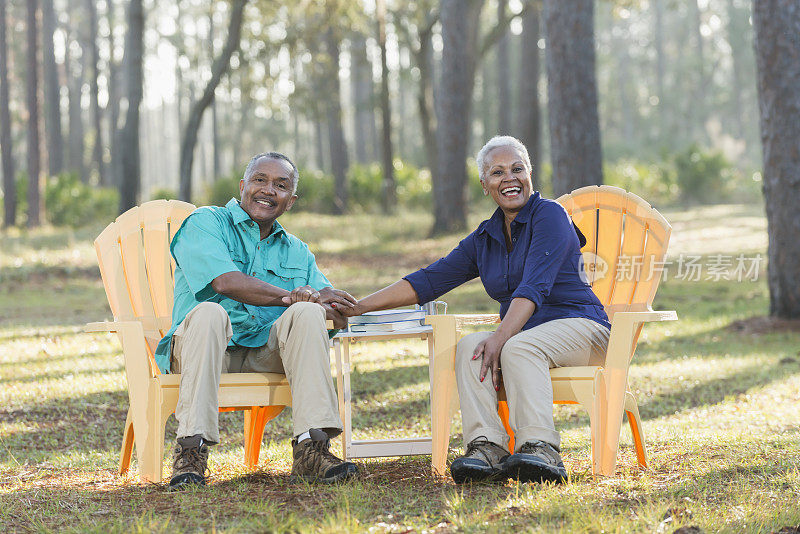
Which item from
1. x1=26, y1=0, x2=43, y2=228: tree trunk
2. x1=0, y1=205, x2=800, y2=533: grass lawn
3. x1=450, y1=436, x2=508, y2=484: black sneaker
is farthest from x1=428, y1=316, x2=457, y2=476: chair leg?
x1=26, y1=0, x2=43, y2=228: tree trunk

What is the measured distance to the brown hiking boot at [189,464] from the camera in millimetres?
3533

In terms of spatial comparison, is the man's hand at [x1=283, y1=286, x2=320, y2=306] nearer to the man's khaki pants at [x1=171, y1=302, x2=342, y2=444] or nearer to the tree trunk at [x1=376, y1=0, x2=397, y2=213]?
the man's khaki pants at [x1=171, y1=302, x2=342, y2=444]

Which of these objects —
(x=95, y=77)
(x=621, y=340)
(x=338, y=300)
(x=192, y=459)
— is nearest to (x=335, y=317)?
(x=338, y=300)

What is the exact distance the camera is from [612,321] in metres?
3.76

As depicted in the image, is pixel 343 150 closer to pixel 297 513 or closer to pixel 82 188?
pixel 82 188

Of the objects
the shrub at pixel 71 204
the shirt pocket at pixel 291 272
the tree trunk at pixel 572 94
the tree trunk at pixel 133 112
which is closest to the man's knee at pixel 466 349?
the shirt pocket at pixel 291 272

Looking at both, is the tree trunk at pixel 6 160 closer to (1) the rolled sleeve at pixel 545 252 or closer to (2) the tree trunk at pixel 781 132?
(2) the tree trunk at pixel 781 132

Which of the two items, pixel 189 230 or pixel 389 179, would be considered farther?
pixel 389 179

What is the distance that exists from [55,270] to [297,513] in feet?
39.7

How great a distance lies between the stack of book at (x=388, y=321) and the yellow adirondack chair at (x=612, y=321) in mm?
191

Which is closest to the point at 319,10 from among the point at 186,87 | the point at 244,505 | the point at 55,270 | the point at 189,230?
the point at 55,270

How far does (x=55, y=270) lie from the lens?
46.3 feet

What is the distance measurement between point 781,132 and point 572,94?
2.46 m

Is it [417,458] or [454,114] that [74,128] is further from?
[417,458]
